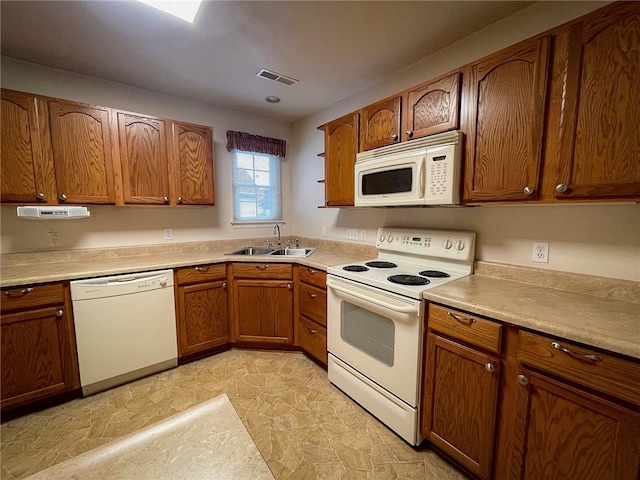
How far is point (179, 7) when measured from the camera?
5.02ft

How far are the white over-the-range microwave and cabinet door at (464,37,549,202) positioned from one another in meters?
0.10

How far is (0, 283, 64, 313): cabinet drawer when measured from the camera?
66.0 inches

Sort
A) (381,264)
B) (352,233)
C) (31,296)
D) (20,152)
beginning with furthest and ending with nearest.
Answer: (352,233) → (381,264) → (20,152) → (31,296)

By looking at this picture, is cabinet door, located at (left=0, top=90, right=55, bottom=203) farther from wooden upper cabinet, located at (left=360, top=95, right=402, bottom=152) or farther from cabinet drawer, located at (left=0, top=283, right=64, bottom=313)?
wooden upper cabinet, located at (left=360, top=95, right=402, bottom=152)

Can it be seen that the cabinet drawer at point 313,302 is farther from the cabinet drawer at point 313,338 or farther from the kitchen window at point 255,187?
the kitchen window at point 255,187

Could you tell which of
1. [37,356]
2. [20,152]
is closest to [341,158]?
[20,152]

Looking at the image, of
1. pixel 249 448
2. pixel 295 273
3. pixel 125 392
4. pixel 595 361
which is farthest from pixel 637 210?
pixel 125 392

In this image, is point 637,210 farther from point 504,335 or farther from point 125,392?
point 125,392

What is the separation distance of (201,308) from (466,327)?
6.89ft

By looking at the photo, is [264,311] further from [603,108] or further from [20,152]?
[603,108]

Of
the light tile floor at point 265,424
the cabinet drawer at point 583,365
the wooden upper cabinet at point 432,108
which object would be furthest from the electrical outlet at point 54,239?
the cabinet drawer at point 583,365

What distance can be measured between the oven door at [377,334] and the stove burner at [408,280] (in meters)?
0.11

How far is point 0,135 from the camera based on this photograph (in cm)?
181

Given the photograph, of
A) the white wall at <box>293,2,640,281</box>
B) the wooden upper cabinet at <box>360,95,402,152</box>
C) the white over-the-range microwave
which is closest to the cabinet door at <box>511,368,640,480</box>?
the white wall at <box>293,2,640,281</box>
